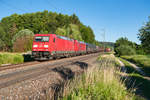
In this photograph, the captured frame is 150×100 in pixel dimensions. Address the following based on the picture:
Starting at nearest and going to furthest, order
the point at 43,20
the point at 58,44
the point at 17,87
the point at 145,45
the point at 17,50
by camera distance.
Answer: the point at 17,87 < the point at 145,45 < the point at 58,44 < the point at 17,50 < the point at 43,20

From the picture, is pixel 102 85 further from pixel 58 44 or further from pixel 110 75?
pixel 58 44

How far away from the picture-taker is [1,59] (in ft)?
53.4

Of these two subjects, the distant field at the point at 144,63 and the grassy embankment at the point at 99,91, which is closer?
the grassy embankment at the point at 99,91

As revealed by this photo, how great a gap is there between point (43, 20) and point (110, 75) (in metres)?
76.0

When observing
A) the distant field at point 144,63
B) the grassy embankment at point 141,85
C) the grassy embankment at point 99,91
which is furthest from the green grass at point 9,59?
the distant field at point 144,63

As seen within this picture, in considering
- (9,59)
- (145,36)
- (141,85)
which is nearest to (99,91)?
(141,85)

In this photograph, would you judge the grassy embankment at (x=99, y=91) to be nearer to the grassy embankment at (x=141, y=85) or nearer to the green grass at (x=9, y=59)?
the grassy embankment at (x=141, y=85)

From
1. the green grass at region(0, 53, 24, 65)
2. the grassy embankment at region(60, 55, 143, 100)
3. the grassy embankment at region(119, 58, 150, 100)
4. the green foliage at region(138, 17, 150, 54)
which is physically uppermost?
the green foliage at region(138, 17, 150, 54)

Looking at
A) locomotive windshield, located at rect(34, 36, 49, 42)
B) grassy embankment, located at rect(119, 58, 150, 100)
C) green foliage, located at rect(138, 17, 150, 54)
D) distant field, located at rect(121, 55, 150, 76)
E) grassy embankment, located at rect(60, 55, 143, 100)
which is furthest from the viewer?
locomotive windshield, located at rect(34, 36, 49, 42)

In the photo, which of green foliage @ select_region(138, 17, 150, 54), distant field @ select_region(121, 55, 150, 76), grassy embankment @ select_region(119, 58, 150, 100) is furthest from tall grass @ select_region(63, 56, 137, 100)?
distant field @ select_region(121, 55, 150, 76)

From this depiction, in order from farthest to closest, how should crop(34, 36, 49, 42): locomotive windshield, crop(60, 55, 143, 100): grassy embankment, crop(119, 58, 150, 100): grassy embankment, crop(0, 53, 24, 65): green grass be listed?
crop(34, 36, 49, 42): locomotive windshield → crop(0, 53, 24, 65): green grass → crop(119, 58, 150, 100): grassy embankment → crop(60, 55, 143, 100): grassy embankment

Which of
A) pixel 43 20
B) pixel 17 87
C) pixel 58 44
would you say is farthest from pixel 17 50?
pixel 43 20

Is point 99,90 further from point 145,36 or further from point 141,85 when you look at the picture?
point 145,36

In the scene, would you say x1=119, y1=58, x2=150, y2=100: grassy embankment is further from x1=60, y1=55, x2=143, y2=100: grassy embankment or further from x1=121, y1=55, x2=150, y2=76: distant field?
x1=121, y1=55, x2=150, y2=76: distant field
